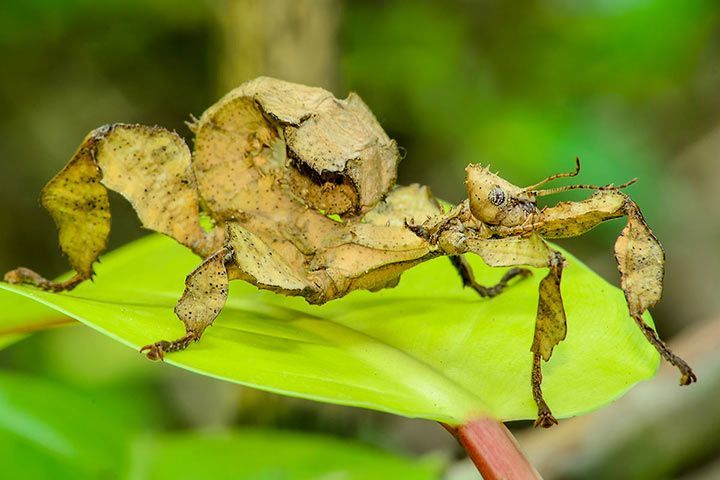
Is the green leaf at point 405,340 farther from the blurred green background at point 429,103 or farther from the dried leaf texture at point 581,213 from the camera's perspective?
the blurred green background at point 429,103

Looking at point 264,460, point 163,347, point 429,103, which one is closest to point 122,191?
point 163,347

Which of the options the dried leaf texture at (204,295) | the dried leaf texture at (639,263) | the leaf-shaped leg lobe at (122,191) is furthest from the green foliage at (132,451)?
the dried leaf texture at (639,263)

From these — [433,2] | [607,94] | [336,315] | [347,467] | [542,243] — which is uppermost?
[433,2]

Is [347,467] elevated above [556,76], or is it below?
below

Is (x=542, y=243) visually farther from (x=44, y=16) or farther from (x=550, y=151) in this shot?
(x=44, y=16)

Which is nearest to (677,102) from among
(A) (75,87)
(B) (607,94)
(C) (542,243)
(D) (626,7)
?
(B) (607,94)

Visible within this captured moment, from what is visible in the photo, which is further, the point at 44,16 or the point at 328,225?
the point at 44,16

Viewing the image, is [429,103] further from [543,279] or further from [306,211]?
[543,279]
